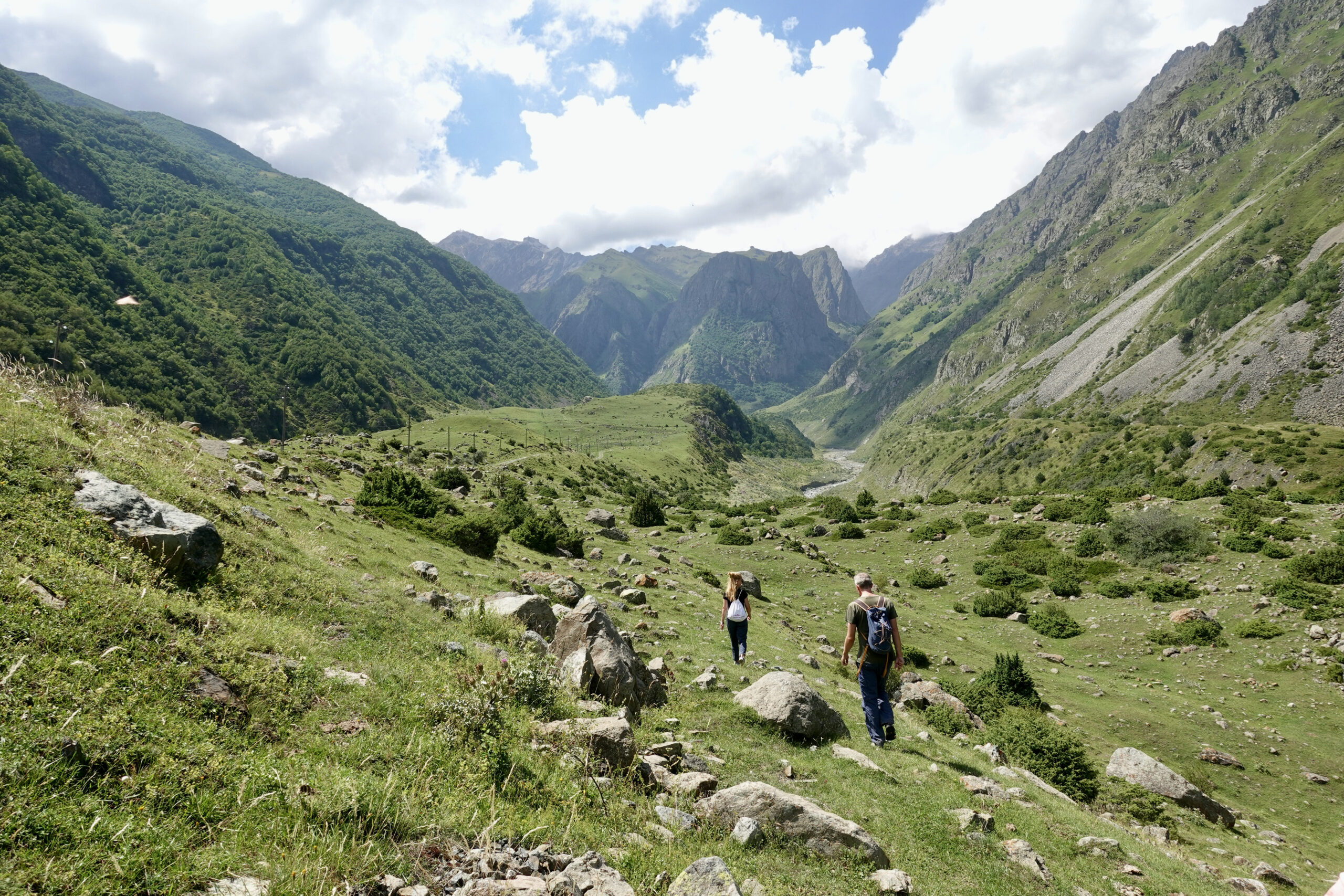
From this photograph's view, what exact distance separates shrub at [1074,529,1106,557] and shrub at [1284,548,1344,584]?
8.06 m

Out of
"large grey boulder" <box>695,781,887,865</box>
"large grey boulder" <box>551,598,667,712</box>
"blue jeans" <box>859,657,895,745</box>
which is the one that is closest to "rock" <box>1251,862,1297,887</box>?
"blue jeans" <box>859,657,895,745</box>

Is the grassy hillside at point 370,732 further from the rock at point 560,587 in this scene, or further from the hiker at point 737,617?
the rock at point 560,587

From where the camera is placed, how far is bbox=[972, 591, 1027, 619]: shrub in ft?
96.5

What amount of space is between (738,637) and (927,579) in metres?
24.2

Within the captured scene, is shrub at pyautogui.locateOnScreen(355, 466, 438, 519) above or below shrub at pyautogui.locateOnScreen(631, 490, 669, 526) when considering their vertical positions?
above

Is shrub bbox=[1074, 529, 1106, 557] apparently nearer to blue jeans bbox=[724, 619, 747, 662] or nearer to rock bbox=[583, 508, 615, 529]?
blue jeans bbox=[724, 619, 747, 662]

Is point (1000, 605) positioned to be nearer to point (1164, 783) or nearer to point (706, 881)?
point (1164, 783)

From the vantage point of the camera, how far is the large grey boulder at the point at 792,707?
1089 cm

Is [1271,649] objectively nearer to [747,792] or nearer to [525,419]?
[747,792]

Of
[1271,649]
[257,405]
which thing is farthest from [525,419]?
[1271,649]

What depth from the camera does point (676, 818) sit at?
22.8 ft

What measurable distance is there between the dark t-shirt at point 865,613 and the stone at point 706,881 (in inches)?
252

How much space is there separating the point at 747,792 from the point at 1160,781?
13874 mm

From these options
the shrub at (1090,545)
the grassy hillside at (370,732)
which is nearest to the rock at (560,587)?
the grassy hillside at (370,732)
